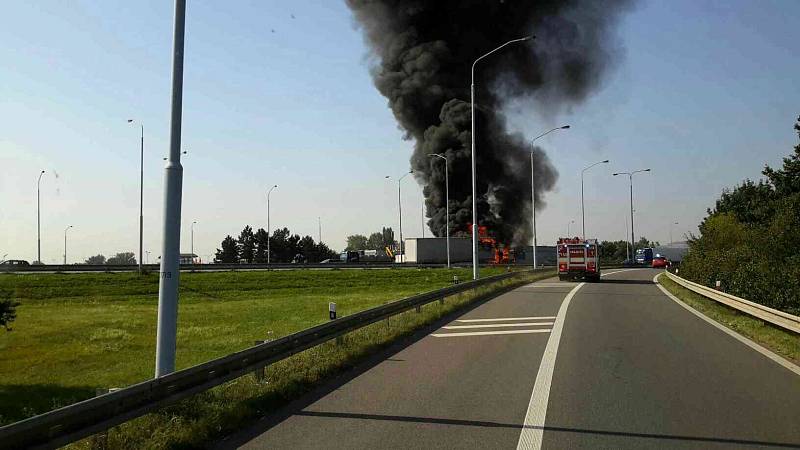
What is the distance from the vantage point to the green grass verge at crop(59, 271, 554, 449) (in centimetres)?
578

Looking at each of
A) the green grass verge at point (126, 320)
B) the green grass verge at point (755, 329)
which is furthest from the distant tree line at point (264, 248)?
the green grass verge at point (755, 329)

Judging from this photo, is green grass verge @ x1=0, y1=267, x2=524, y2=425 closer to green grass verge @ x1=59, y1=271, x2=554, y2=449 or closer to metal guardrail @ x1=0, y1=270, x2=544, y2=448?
green grass verge @ x1=59, y1=271, x2=554, y2=449

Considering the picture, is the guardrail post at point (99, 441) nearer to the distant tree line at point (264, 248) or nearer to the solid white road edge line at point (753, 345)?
the solid white road edge line at point (753, 345)

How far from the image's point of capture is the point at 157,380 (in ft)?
19.7

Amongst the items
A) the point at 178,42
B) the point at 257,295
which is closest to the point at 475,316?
the point at 178,42

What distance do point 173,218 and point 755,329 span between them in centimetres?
1187

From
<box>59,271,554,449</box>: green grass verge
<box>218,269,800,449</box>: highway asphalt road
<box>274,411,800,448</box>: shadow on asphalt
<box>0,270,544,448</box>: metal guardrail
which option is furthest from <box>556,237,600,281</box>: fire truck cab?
<box>274,411,800,448</box>: shadow on asphalt

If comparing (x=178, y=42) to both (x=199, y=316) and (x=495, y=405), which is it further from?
(x=199, y=316)

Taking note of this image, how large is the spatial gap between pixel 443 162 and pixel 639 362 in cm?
4968

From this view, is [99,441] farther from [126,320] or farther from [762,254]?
[762,254]

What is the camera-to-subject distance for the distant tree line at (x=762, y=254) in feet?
66.9

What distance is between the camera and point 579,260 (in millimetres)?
37469

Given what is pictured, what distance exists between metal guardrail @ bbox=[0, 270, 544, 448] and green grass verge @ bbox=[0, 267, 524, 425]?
1114 mm

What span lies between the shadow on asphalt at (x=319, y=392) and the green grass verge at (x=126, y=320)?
1299 millimetres
